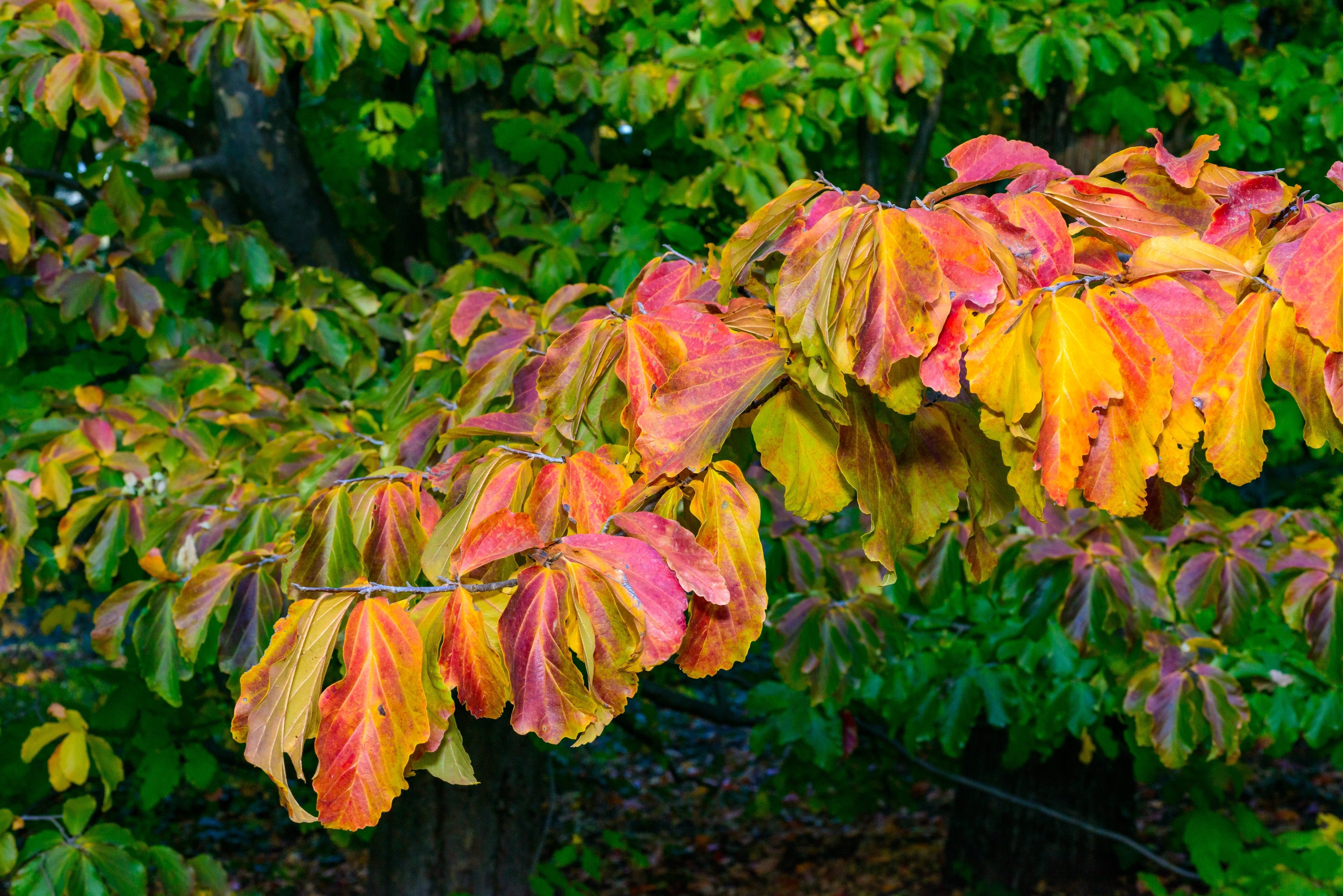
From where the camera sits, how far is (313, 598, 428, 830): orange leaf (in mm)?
903

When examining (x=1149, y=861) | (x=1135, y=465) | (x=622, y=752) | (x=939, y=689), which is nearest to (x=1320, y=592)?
(x=939, y=689)

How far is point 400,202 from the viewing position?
172 inches

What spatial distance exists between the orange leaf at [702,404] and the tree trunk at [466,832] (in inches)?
112

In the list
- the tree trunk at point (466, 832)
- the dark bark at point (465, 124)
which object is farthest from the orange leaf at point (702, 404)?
the tree trunk at point (466, 832)

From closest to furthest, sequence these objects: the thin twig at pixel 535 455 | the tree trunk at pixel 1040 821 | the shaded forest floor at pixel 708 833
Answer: the thin twig at pixel 535 455 → the tree trunk at pixel 1040 821 → the shaded forest floor at pixel 708 833

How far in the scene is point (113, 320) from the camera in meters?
2.82

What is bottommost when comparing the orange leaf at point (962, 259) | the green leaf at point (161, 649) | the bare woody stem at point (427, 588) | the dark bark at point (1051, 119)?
the green leaf at point (161, 649)

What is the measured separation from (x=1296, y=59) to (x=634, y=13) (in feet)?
7.50

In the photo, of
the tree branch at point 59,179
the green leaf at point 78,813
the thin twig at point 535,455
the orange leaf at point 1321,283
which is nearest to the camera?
the orange leaf at point 1321,283

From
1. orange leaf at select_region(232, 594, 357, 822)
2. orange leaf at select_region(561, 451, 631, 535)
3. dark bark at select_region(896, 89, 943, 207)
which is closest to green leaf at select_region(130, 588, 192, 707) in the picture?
orange leaf at select_region(232, 594, 357, 822)

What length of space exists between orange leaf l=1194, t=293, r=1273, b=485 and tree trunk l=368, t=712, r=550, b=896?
3061 millimetres

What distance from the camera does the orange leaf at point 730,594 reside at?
0.99 meters

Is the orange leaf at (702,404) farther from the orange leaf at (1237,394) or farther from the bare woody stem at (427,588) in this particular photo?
the orange leaf at (1237,394)

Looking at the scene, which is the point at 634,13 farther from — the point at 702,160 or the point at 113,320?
the point at 113,320
